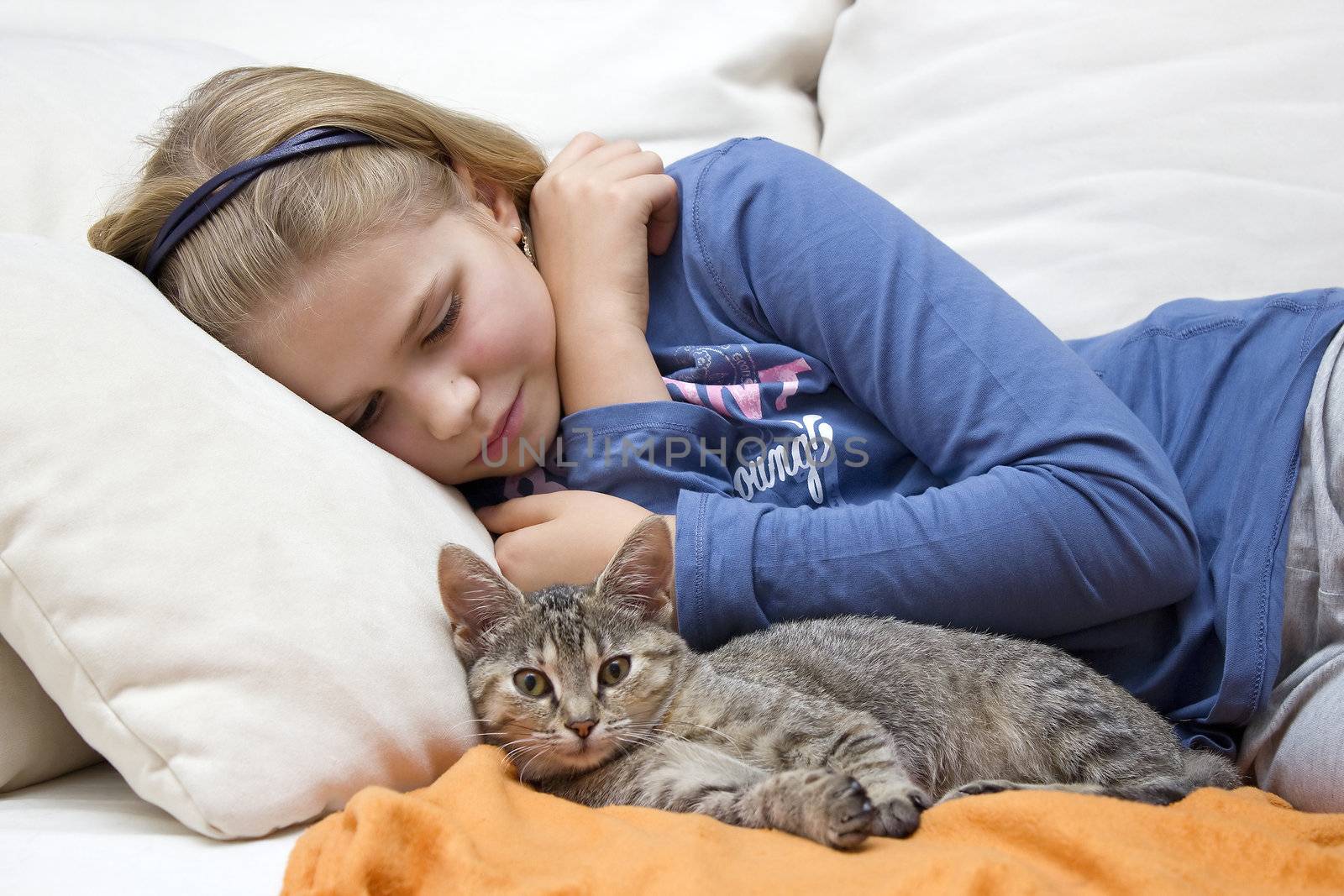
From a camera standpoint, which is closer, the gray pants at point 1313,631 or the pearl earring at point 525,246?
the gray pants at point 1313,631

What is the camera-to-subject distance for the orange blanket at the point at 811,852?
0.81 metres

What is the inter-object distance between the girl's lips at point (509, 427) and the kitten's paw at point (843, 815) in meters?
0.69

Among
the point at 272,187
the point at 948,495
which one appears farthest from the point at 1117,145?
the point at 272,187

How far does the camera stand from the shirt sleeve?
1.23 m

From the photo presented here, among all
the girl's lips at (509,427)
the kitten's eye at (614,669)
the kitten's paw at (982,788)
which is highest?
the girl's lips at (509,427)

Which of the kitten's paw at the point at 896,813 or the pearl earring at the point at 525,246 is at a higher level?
the pearl earring at the point at 525,246

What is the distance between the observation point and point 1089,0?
1958mm

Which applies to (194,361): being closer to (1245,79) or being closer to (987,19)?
(987,19)

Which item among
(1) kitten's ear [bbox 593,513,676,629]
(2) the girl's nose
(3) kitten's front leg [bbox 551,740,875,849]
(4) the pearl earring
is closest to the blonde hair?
(4) the pearl earring

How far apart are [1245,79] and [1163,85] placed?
5.5 inches

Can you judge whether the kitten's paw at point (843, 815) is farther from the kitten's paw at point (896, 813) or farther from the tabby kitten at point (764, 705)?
the tabby kitten at point (764, 705)

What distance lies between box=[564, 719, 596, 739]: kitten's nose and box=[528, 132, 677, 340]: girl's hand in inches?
22.9

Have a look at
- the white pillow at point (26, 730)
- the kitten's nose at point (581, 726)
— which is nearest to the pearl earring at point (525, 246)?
the kitten's nose at point (581, 726)

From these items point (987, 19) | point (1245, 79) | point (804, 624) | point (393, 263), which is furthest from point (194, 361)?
point (1245, 79)
